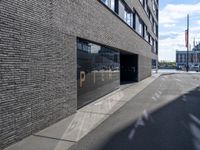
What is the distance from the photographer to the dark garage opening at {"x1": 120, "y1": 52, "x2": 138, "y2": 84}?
1017 inches

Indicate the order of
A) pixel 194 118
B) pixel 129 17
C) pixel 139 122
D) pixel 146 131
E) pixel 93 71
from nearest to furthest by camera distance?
pixel 146 131
pixel 139 122
pixel 194 118
pixel 93 71
pixel 129 17

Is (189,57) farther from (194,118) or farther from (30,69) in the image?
(30,69)

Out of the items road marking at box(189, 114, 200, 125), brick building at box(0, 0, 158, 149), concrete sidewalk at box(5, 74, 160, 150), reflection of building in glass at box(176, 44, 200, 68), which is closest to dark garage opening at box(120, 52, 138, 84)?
brick building at box(0, 0, 158, 149)

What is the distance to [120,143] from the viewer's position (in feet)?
19.9

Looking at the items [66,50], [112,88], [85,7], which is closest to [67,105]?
[66,50]

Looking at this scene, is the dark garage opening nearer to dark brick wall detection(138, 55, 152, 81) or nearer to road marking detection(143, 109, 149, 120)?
dark brick wall detection(138, 55, 152, 81)

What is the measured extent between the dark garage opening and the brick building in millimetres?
13062

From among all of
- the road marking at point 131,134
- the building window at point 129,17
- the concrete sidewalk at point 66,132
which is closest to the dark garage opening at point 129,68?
the building window at point 129,17

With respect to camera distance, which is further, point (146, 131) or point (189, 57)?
point (189, 57)

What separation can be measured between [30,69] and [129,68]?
20.5 meters

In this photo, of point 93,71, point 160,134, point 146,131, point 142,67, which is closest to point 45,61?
point 146,131

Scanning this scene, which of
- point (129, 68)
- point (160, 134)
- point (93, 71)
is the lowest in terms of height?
point (160, 134)

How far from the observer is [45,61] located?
23.9 feet

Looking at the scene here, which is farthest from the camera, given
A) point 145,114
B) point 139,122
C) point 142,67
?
point 142,67
